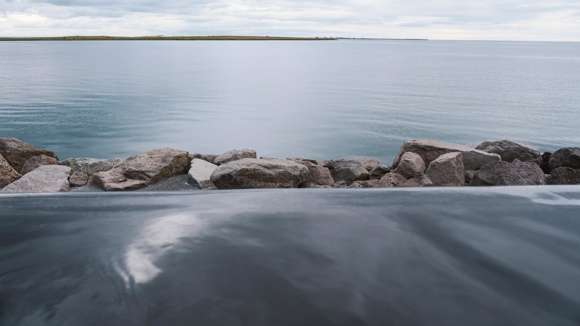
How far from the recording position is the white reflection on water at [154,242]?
115cm

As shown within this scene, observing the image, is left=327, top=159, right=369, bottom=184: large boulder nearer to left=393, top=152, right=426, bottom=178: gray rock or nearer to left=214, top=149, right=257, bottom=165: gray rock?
left=393, top=152, right=426, bottom=178: gray rock

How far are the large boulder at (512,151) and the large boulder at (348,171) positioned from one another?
2.33m

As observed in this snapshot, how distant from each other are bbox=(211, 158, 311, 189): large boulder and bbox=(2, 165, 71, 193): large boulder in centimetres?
176

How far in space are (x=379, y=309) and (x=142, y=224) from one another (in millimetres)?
718

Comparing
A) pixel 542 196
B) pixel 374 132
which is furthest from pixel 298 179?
pixel 374 132

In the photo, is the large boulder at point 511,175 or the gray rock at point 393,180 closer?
the large boulder at point 511,175

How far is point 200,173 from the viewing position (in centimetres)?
568

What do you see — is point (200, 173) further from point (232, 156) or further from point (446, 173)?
point (446, 173)

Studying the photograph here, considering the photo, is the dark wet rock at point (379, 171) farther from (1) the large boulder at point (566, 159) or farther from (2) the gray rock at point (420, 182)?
(1) the large boulder at point (566, 159)

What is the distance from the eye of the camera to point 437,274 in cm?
118

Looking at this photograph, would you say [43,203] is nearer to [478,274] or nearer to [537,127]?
[478,274]

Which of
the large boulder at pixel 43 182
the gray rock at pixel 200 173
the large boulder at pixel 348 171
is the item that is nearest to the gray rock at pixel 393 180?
the large boulder at pixel 348 171

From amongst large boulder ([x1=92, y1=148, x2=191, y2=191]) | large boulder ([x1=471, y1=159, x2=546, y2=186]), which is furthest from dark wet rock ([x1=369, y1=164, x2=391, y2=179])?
large boulder ([x1=92, y1=148, x2=191, y2=191])

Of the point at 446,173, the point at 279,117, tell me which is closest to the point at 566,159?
the point at 446,173
